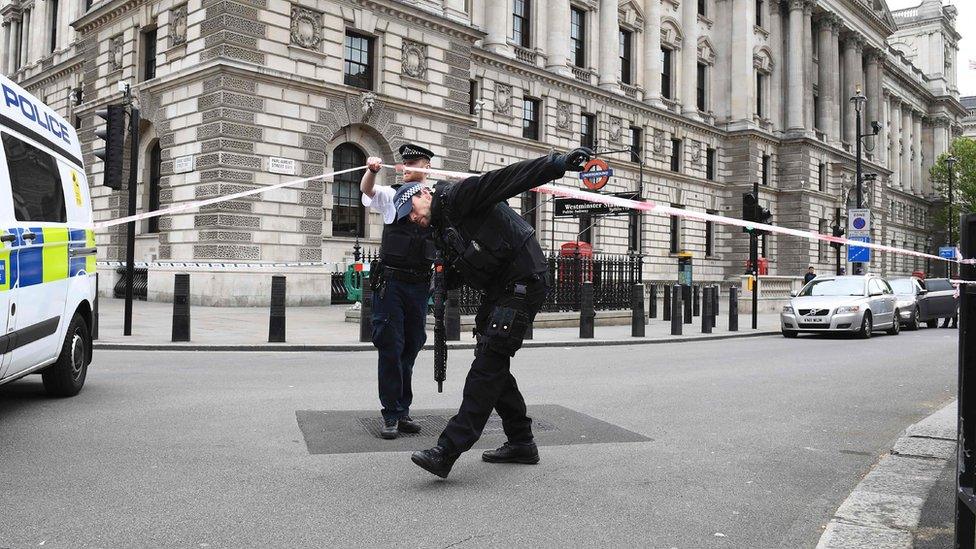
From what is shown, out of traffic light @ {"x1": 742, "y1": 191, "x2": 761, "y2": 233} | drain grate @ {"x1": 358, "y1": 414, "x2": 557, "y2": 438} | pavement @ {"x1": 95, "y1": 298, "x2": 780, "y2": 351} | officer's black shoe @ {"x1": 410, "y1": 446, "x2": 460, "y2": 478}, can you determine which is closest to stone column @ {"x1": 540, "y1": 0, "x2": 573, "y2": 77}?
traffic light @ {"x1": 742, "y1": 191, "x2": 761, "y2": 233}

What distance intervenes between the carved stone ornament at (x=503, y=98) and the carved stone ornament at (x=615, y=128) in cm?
695

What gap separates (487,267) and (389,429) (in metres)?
1.57

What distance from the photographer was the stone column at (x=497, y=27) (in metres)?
31.3

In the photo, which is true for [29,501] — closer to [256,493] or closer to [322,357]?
[256,493]

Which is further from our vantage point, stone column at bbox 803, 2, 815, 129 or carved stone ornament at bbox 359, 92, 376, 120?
stone column at bbox 803, 2, 815, 129

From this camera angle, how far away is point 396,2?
23906mm

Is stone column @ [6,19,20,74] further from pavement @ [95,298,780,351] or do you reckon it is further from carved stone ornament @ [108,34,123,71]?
pavement @ [95,298,780,351]

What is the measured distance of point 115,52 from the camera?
82.8 ft

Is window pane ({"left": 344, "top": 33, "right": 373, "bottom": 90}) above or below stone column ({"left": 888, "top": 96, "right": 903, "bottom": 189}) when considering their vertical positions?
below

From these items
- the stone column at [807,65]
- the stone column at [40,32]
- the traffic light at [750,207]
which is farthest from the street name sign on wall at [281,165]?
the stone column at [807,65]

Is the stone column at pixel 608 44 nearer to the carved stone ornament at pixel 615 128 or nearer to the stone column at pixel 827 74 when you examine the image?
the carved stone ornament at pixel 615 128

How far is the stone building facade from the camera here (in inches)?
832

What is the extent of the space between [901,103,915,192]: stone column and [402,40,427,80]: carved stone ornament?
2357 inches

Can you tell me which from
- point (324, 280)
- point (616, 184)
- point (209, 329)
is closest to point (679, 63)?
point (616, 184)
